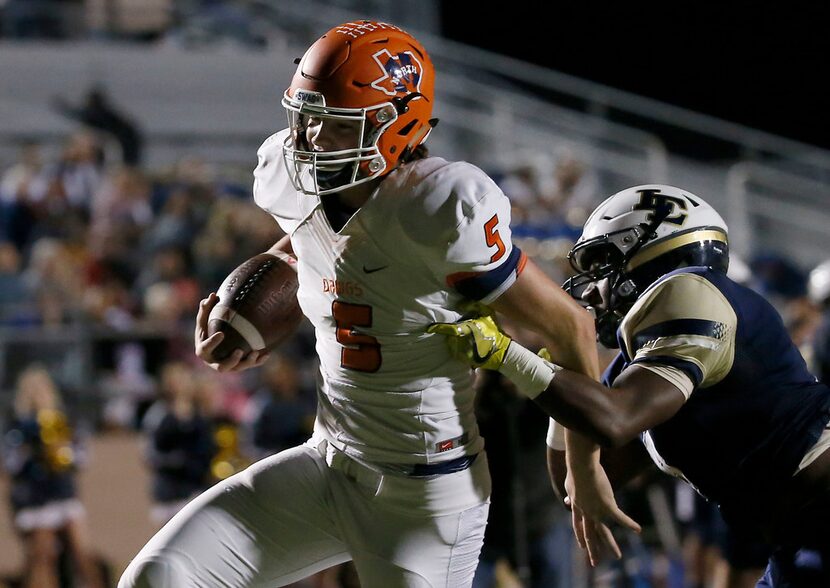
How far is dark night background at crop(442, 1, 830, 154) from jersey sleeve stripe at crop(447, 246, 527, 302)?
12016 millimetres

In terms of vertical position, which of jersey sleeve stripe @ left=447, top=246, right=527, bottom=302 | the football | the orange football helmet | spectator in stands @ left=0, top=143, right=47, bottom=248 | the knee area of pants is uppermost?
the orange football helmet

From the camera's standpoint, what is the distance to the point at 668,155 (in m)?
10.9

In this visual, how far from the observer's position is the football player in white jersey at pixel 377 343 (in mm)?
2498

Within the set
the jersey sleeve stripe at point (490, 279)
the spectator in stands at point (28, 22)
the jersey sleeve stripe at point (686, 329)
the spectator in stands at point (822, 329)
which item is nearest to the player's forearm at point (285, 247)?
the jersey sleeve stripe at point (490, 279)

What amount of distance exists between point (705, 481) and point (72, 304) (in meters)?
5.29

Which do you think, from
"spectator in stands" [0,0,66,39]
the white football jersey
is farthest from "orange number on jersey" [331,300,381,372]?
"spectator in stands" [0,0,66,39]

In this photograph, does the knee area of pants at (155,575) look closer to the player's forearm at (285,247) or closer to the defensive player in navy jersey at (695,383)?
the defensive player in navy jersey at (695,383)

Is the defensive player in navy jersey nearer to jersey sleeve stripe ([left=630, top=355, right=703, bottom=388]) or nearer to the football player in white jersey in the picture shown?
jersey sleeve stripe ([left=630, top=355, right=703, bottom=388])

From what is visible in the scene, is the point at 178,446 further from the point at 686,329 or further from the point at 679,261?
the point at 686,329

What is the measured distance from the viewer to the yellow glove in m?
2.43

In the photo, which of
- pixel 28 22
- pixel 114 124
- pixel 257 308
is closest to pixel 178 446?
pixel 257 308

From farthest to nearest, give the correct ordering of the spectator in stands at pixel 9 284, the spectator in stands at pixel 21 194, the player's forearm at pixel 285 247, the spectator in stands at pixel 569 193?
the spectator in stands at pixel 569 193 < the spectator in stands at pixel 21 194 < the spectator in stands at pixel 9 284 < the player's forearm at pixel 285 247

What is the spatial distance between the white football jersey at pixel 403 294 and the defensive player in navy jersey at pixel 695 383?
9cm

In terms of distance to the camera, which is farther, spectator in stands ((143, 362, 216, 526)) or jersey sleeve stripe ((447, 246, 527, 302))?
spectator in stands ((143, 362, 216, 526))
